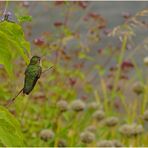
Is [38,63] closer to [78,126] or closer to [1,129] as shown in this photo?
[1,129]

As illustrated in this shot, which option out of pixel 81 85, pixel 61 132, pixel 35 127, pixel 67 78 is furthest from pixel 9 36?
pixel 81 85

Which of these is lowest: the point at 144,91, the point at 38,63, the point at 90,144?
the point at 90,144

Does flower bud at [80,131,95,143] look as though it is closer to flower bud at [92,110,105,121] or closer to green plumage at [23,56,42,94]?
flower bud at [92,110,105,121]

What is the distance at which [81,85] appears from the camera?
4215 mm

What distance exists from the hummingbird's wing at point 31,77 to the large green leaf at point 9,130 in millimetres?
102

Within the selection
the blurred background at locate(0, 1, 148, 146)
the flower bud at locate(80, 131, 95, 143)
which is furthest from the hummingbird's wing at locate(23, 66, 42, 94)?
the flower bud at locate(80, 131, 95, 143)

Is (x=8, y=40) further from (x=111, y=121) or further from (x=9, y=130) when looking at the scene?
(x=111, y=121)

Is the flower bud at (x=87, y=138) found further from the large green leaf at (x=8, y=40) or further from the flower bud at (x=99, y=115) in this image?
the large green leaf at (x=8, y=40)

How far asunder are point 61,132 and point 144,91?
29.2 inches

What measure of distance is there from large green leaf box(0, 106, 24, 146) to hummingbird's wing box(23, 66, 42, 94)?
10cm

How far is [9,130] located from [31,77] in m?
0.12

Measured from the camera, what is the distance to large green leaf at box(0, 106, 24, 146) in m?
1.02

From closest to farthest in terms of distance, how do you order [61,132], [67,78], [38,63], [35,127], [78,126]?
[38,63] → [61,132] → [35,127] → [78,126] → [67,78]

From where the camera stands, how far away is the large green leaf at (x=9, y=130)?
102 cm
